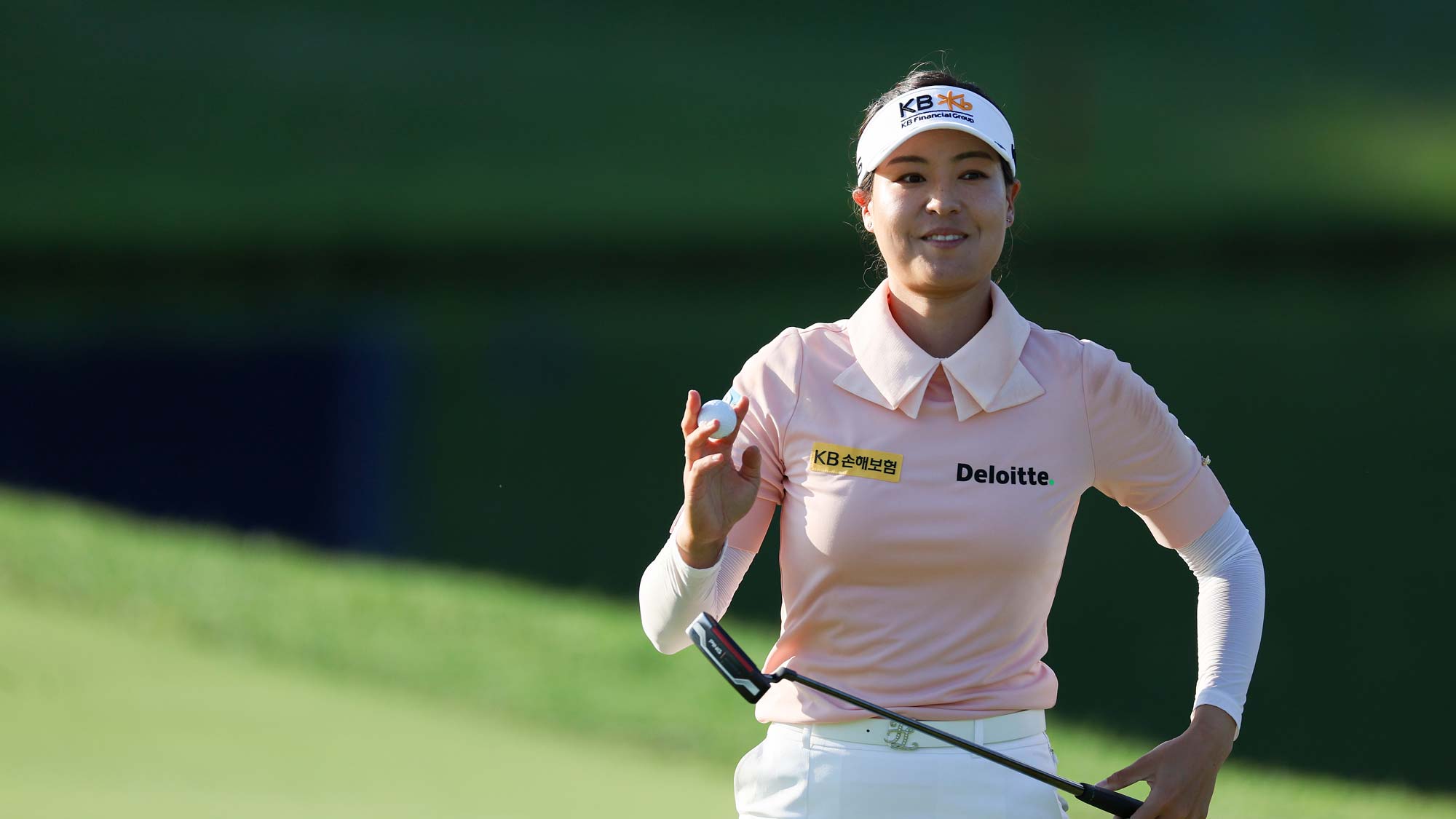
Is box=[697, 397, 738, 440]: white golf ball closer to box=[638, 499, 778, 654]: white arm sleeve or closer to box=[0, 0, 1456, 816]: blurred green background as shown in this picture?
box=[638, 499, 778, 654]: white arm sleeve

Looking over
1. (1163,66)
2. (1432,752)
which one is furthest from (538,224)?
(1432,752)

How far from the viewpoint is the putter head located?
1.66 m

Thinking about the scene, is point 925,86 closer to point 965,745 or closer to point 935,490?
point 935,490

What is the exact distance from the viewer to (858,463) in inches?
66.9

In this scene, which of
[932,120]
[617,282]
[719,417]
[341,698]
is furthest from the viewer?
[617,282]

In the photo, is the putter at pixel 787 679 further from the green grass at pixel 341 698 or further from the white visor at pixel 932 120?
the green grass at pixel 341 698

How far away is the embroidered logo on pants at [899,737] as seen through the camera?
1.66m

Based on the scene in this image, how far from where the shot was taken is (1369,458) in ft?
22.5

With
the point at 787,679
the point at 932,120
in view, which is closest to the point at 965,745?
the point at 787,679

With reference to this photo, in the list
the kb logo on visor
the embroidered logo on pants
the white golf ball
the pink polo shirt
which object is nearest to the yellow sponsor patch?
the pink polo shirt

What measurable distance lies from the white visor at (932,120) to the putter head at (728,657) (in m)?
0.54

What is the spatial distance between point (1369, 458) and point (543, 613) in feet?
11.9

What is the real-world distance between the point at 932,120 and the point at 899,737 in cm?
65

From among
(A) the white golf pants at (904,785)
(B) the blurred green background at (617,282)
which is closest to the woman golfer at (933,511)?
(A) the white golf pants at (904,785)
